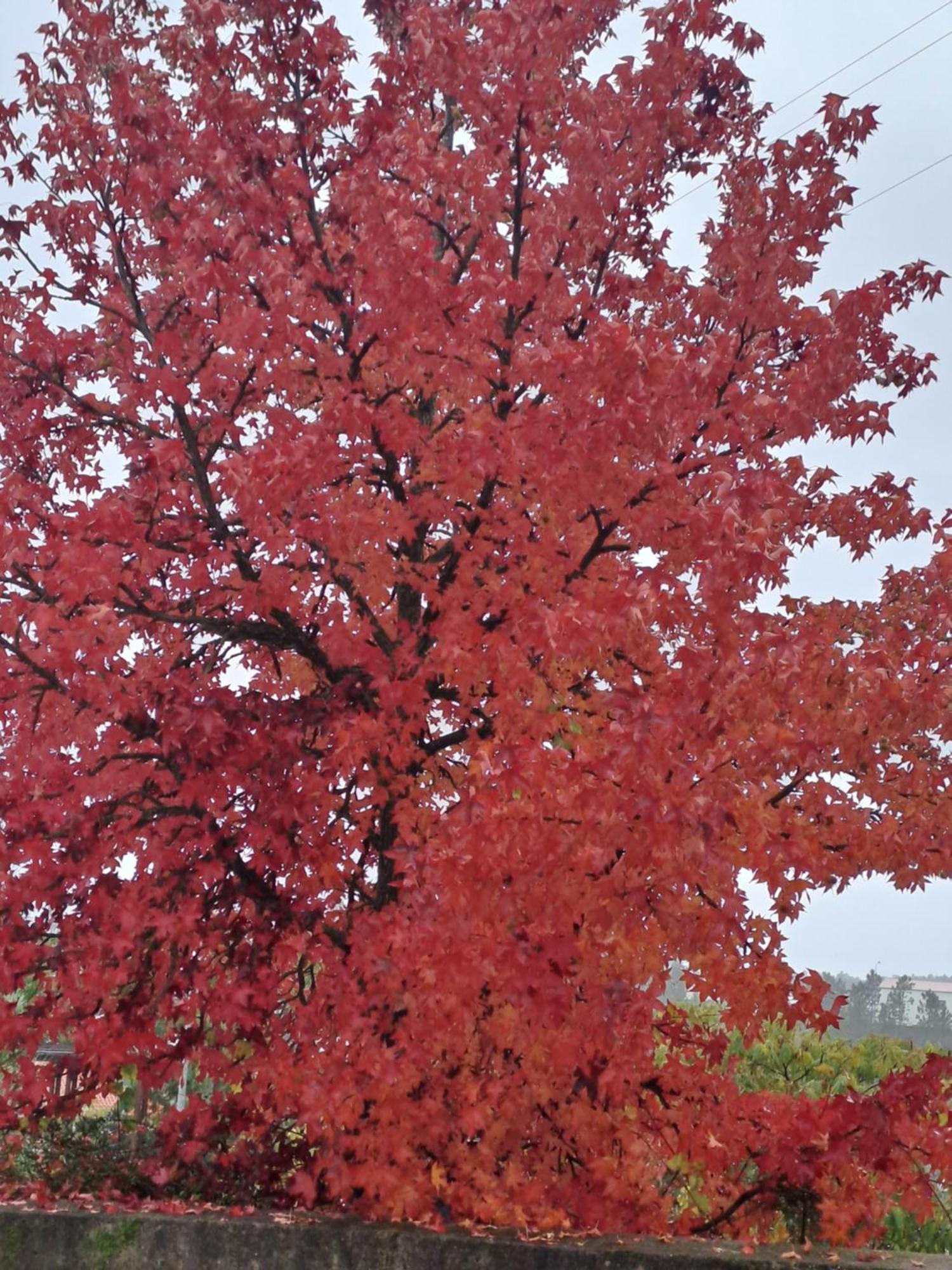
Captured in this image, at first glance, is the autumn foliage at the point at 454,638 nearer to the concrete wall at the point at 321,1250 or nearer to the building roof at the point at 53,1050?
the concrete wall at the point at 321,1250

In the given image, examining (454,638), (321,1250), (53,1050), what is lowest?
(321,1250)

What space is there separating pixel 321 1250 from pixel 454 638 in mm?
3468

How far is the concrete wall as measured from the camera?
242 inches

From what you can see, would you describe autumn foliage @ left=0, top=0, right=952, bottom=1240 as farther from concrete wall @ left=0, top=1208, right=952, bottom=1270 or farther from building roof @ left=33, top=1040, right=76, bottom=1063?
building roof @ left=33, top=1040, right=76, bottom=1063

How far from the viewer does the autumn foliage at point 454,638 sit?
571cm

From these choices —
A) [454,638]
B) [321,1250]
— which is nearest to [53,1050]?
[321,1250]

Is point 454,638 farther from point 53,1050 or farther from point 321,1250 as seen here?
point 53,1050

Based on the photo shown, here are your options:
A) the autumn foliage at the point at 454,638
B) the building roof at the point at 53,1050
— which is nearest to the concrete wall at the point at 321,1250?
the autumn foliage at the point at 454,638

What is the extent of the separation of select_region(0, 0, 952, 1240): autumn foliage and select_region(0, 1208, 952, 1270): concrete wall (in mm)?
226

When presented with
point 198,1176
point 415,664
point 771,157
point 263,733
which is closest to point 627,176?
point 771,157

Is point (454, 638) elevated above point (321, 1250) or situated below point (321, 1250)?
above

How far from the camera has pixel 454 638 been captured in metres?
6.34

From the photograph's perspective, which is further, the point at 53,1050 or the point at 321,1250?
the point at 53,1050

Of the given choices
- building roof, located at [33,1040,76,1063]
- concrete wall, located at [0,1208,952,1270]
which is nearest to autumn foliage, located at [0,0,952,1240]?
concrete wall, located at [0,1208,952,1270]
